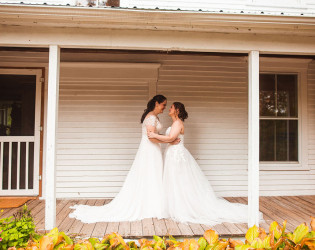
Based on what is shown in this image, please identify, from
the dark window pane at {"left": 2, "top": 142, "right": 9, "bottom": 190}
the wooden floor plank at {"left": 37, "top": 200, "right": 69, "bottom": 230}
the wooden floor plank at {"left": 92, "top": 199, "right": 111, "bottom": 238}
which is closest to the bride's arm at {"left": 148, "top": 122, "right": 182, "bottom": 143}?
the wooden floor plank at {"left": 92, "top": 199, "right": 111, "bottom": 238}

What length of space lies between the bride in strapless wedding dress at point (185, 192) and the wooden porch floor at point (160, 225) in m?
0.22

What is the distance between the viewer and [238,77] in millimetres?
5195

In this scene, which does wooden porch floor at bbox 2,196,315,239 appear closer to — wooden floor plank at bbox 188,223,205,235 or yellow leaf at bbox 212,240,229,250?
wooden floor plank at bbox 188,223,205,235

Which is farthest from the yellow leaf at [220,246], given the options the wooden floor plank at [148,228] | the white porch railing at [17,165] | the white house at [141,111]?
the white porch railing at [17,165]

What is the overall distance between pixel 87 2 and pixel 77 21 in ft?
4.59

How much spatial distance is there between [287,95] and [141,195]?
3549 mm

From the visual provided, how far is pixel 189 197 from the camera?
12.8 feet

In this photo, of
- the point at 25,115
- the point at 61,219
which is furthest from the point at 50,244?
the point at 25,115

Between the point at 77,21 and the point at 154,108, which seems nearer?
the point at 77,21

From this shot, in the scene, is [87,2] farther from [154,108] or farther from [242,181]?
[242,181]

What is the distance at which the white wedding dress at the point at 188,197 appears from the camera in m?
3.73

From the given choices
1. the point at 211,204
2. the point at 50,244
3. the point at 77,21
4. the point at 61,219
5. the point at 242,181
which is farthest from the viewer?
the point at 242,181

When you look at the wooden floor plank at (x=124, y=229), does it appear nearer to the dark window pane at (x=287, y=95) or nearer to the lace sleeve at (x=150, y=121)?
the lace sleeve at (x=150, y=121)

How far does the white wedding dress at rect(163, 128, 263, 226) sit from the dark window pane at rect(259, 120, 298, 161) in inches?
60.1
